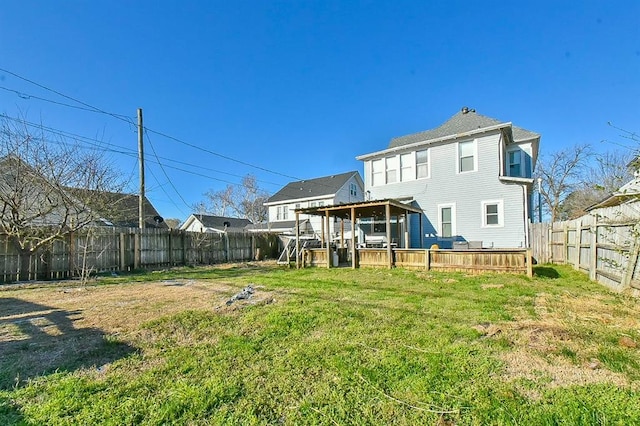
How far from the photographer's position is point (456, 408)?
225cm

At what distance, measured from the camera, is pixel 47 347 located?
142 inches

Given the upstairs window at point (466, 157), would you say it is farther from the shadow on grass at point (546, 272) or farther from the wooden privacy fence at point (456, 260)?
the shadow on grass at point (546, 272)

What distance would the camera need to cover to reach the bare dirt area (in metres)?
3.23

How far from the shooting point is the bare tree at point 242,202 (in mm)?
40594

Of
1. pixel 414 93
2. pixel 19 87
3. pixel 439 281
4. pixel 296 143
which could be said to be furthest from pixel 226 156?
pixel 439 281

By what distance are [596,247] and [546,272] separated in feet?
6.63

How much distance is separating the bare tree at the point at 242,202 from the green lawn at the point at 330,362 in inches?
1387

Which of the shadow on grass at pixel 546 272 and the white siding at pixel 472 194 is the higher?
the white siding at pixel 472 194

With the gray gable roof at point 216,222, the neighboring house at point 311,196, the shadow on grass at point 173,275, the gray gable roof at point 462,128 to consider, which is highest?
the gray gable roof at point 462,128

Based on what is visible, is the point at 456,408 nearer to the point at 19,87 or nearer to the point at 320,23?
the point at 320,23

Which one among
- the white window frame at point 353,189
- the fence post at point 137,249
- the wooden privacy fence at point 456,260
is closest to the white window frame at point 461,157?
the wooden privacy fence at point 456,260

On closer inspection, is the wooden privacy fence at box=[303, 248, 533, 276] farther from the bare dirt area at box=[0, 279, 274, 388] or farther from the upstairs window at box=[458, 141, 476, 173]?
the bare dirt area at box=[0, 279, 274, 388]

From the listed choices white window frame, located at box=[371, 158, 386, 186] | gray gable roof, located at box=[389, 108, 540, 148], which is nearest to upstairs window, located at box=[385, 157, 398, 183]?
white window frame, located at box=[371, 158, 386, 186]

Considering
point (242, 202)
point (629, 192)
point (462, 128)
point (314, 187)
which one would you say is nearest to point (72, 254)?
point (629, 192)
